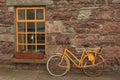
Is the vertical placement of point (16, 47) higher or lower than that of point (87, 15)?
lower

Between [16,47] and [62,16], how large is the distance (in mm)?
1810

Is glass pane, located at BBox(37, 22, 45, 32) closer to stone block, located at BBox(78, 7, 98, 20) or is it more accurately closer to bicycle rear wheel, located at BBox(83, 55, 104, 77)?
stone block, located at BBox(78, 7, 98, 20)

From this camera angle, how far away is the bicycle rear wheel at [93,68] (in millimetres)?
8164

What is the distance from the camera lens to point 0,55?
875 centimetres

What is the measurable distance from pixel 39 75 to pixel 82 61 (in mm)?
1355

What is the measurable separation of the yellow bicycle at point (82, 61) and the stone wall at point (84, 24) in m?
0.25

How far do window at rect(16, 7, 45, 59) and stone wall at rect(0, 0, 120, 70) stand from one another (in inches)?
10.2

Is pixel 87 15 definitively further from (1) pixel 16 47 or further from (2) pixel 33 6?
(1) pixel 16 47

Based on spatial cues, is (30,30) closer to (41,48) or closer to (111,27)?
(41,48)

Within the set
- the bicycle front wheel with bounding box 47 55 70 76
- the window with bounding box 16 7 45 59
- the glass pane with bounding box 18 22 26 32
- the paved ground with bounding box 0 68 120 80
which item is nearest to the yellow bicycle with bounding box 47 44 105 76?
the bicycle front wheel with bounding box 47 55 70 76

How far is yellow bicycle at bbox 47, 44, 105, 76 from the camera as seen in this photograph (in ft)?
26.7

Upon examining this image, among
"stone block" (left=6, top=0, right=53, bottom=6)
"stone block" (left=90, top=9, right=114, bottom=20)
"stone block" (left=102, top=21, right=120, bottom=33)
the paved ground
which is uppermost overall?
"stone block" (left=6, top=0, right=53, bottom=6)

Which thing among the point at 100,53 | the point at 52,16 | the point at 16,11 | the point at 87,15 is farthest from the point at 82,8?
the point at 16,11

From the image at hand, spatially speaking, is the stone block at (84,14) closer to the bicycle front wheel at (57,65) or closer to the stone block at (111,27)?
the stone block at (111,27)
